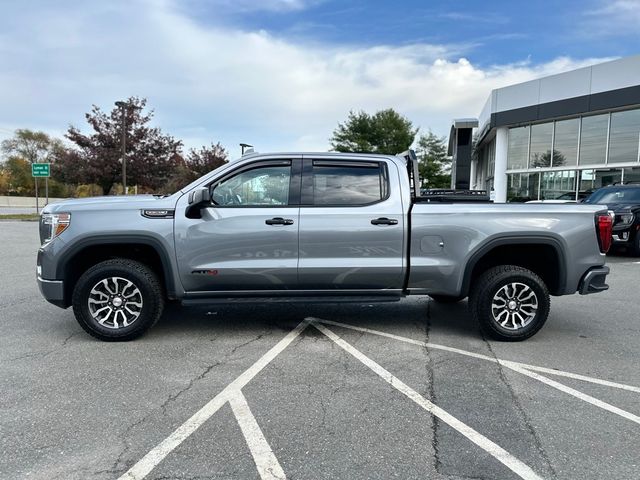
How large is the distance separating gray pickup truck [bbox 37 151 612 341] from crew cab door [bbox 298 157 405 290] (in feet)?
0.04

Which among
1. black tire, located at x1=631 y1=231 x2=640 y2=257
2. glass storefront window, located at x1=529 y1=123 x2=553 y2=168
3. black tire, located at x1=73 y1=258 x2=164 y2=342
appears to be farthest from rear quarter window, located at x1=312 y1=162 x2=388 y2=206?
glass storefront window, located at x1=529 y1=123 x2=553 y2=168

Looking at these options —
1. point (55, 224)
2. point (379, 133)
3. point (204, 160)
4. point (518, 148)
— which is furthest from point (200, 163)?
point (55, 224)

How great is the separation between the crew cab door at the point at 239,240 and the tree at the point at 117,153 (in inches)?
1097

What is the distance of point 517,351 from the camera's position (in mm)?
4781

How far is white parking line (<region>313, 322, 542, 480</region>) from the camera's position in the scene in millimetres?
2748

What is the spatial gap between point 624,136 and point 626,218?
793 centimetres

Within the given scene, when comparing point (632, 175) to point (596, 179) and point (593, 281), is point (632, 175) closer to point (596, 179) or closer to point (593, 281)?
point (596, 179)

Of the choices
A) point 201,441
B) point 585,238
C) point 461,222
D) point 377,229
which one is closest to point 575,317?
point 585,238

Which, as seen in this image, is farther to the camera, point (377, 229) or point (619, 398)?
point (377, 229)

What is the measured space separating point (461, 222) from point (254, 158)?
90.0 inches

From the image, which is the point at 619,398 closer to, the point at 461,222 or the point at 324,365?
the point at 461,222

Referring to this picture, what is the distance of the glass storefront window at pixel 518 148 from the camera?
21266 mm

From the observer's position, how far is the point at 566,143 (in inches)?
762

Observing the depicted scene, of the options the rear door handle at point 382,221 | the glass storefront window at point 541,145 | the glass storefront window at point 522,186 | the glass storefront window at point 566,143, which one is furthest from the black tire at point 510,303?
the glass storefront window at point 522,186
